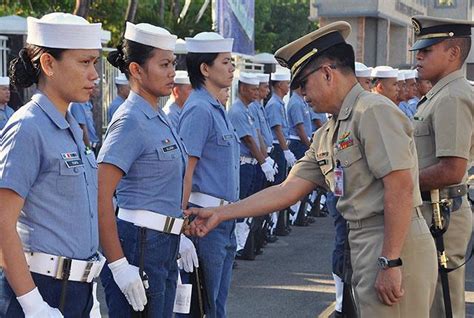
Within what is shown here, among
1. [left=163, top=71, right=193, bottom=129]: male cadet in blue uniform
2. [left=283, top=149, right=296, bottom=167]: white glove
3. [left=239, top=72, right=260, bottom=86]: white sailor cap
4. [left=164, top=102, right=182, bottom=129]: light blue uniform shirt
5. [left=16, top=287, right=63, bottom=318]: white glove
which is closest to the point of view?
[left=16, top=287, right=63, bottom=318]: white glove

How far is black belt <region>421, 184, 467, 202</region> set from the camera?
481 centimetres

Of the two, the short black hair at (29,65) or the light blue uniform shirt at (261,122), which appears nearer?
the short black hair at (29,65)

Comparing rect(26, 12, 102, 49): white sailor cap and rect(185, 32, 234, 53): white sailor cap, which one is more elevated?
rect(26, 12, 102, 49): white sailor cap

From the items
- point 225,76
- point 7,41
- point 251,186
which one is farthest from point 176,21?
point 225,76

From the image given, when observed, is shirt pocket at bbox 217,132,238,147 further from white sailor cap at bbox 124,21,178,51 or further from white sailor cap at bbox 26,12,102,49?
white sailor cap at bbox 26,12,102,49

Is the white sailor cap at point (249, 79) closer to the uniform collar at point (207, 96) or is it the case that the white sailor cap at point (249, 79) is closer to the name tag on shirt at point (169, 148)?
the uniform collar at point (207, 96)

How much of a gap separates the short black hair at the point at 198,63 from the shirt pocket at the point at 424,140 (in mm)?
1397

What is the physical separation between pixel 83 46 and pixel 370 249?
149 cm

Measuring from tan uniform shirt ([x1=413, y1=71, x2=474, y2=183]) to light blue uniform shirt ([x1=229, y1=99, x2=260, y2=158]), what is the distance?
15.3ft

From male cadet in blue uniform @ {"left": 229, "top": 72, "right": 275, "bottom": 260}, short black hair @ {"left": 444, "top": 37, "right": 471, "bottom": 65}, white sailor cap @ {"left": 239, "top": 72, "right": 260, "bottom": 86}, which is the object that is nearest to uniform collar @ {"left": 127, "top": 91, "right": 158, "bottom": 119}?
short black hair @ {"left": 444, "top": 37, "right": 471, "bottom": 65}

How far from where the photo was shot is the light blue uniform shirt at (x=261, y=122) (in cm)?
1073

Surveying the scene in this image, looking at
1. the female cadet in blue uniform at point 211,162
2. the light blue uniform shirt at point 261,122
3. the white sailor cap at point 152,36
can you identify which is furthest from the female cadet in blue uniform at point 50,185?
the light blue uniform shirt at point 261,122

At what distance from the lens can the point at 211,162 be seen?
5.28 meters

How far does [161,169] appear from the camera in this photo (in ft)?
14.0
